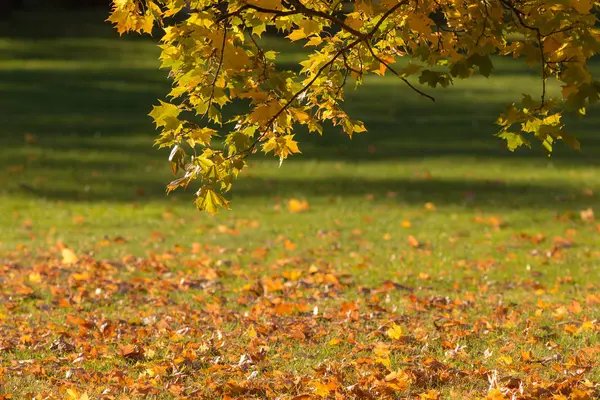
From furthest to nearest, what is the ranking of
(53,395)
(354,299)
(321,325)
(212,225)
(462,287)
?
(212,225), (462,287), (354,299), (321,325), (53,395)

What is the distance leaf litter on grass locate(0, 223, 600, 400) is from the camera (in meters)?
4.93

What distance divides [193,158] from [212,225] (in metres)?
8.06

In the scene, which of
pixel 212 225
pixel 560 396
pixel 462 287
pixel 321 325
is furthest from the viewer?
pixel 212 225

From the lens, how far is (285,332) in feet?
20.4

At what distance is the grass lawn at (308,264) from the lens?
5.21 m

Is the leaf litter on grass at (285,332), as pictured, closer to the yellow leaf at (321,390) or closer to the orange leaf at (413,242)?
the yellow leaf at (321,390)

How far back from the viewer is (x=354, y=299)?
7820mm

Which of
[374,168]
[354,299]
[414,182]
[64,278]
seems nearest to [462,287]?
[354,299]

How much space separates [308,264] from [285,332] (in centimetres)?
355

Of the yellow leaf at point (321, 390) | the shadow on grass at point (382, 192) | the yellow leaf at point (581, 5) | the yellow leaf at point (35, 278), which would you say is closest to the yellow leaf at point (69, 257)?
the yellow leaf at point (35, 278)

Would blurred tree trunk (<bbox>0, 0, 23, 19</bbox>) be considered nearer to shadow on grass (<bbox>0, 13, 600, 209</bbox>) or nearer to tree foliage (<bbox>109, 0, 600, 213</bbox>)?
shadow on grass (<bbox>0, 13, 600, 209</bbox>)

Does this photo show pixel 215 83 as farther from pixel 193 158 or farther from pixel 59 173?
pixel 59 173

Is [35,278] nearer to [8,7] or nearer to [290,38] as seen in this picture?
[290,38]

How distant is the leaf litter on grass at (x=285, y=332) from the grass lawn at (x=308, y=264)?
0.07 feet
